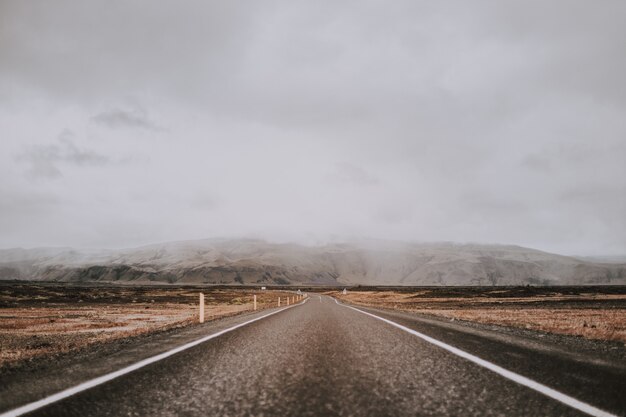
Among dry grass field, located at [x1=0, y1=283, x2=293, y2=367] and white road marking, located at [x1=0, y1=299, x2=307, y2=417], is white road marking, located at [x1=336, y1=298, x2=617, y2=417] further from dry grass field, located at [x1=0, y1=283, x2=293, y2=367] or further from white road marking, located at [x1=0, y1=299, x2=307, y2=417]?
dry grass field, located at [x1=0, y1=283, x2=293, y2=367]


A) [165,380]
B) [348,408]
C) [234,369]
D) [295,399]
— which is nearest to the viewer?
[348,408]

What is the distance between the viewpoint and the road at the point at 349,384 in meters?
3.58

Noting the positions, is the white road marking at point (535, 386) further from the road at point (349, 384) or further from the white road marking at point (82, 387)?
the white road marking at point (82, 387)

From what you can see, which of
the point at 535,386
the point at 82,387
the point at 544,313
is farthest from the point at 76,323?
the point at 544,313

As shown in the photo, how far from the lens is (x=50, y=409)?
3.61m

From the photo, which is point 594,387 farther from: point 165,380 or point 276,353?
point 165,380

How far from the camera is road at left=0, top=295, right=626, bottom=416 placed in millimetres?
3584

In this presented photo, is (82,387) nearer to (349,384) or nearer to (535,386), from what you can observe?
(349,384)

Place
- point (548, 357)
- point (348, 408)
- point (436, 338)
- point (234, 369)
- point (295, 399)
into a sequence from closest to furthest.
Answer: point (348, 408) < point (295, 399) < point (234, 369) < point (548, 357) < point (436, 338)

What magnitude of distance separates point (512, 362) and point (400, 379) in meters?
2.34

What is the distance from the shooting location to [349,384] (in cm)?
445

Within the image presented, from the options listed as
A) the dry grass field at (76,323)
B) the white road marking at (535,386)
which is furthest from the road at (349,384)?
the dry grass field at (76,323)

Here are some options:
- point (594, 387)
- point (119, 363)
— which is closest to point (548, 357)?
point (594, 387)

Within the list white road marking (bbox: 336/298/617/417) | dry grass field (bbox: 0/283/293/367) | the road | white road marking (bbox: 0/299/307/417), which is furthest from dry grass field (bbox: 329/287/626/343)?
dry grass field (bbox: 0/283/293/367)
